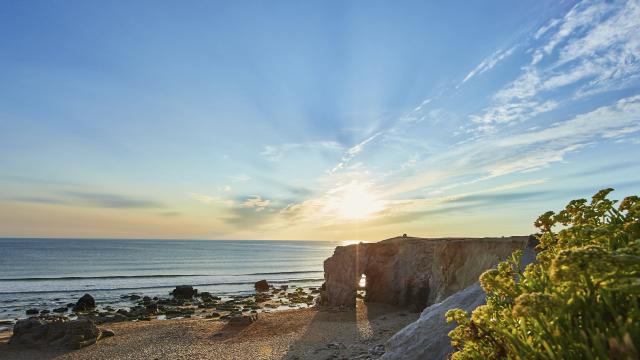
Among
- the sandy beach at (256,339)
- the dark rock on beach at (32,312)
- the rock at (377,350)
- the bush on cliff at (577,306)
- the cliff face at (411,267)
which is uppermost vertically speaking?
the bush on cliff at (577,306)

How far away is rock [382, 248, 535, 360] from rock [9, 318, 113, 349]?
83.6 ft

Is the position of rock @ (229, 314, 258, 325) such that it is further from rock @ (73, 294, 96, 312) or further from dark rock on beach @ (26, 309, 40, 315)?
dark rock on beach @ (26, 309, 40, 315)

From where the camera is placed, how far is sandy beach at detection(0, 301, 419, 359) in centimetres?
2256

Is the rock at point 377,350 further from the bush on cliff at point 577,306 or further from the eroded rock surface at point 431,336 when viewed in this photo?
the bush on cliff at point 577,306

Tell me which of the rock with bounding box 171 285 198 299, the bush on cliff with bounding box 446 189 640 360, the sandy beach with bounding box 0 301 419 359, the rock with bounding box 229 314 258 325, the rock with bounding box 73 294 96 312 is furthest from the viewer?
the rock with bounding box 171 285 198 299

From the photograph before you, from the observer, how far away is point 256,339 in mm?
27172

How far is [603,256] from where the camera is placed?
7.41 feet

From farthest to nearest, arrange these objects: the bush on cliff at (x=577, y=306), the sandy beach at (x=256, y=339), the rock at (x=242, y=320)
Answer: the rock at (x=242, y=320) < the sandy beach at (x=256, y=339) < the bush on cliff at (x=577, y=306)

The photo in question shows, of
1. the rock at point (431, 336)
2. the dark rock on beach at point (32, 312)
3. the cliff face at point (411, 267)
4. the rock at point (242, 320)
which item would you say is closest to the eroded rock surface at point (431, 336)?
the rock at point (431, 336)

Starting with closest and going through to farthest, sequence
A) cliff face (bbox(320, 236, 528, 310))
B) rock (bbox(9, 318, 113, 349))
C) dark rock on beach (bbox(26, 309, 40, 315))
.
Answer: cliff face (bbox(320, 236, 528, 310))
rock (bbox(9, 318, 113, 349))
dark rock on beach (bbox(26, 309, 40, 315))

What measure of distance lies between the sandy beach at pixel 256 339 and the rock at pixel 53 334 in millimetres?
680

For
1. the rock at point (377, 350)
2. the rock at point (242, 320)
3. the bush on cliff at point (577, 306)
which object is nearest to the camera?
the bush on cliff at point (577, 306)

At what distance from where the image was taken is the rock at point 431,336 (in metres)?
7.67

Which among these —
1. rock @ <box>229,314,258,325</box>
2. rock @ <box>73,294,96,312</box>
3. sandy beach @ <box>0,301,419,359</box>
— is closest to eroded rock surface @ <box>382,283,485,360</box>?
sandy beach @ <box>0,301,419,359</box>
